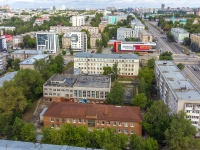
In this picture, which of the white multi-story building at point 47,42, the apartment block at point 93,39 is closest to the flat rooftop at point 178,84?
the white multi-story building at point 47,42


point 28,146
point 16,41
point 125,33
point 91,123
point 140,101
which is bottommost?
point 91,123

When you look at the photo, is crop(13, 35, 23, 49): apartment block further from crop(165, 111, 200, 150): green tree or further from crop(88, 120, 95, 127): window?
crop(165, 111, 200, 150): green tree

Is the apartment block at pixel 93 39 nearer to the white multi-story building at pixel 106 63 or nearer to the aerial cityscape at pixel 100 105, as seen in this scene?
the aerial cityscape at pixel 100 105

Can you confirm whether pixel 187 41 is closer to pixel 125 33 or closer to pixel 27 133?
pixel 125 33

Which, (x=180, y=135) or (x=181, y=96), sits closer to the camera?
(x=180, y=135)

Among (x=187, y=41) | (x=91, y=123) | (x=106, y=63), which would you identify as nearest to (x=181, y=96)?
(x=91, y=123)

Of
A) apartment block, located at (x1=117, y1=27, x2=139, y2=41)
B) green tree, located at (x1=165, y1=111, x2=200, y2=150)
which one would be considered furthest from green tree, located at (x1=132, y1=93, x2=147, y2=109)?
apartment block, located at (x1=117, y1=27, x2=139, y2=41)
